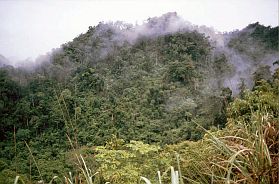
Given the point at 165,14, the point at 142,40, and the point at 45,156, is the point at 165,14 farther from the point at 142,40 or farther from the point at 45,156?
the point at 45,156

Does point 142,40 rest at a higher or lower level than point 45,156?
higher

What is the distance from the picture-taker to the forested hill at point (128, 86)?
20.6 m

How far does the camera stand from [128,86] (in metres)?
32.1

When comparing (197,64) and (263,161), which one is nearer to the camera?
(263,161)

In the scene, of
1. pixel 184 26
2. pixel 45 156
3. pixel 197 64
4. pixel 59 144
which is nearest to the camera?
pixel 45 156

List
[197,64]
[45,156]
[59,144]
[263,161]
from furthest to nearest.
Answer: [197,64] < [59,144] < [45,156] < [263,161]

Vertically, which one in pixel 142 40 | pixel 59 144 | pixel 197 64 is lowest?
pixel 59 144

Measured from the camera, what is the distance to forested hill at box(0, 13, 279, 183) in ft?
67.5

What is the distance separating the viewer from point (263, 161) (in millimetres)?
740

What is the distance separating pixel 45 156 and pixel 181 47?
2023 centimetres

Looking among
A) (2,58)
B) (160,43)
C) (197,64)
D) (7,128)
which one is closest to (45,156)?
(7,128)

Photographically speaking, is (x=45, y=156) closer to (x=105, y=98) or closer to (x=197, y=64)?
(x=105, y=98)

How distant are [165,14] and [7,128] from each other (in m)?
32.5

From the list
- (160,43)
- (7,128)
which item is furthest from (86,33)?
(7,128)
